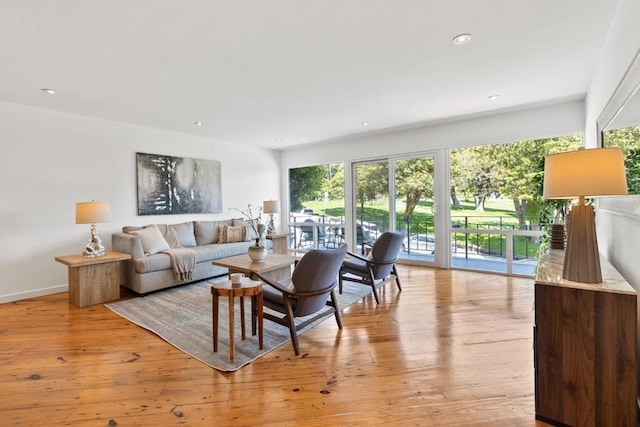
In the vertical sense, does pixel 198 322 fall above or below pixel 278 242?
below

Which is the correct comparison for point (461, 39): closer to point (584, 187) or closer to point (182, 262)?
point (584, 187)

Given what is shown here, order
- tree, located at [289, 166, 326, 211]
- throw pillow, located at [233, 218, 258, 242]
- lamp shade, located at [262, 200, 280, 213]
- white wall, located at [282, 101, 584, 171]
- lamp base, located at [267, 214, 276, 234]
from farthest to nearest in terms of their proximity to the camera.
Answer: tree, located at [289, 166, 326, 211]
lamp base, located at [267, 214, 276, 234]
lamp shade, located at [262, 200, 280, 213]
throw pillow, located at [233, 218, 258, 242]
white wall, located at [282, 101, 584, 171]

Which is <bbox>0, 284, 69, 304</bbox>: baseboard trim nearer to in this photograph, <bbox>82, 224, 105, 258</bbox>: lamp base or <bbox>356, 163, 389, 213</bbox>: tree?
<bbox>82, 224, 105, 258</bbox>: lamp base

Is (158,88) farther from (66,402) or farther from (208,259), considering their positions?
(66,402)

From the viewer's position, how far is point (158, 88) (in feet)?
11.1

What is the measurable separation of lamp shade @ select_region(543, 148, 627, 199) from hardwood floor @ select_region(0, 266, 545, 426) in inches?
50.1

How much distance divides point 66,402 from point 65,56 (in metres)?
2.72

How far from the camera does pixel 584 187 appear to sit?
1566 millimetres

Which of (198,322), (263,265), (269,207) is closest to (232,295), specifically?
(198,322)

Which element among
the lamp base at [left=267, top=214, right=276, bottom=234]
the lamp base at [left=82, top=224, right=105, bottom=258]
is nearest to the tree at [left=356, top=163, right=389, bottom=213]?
the lamp base at [left=267, top=214, right=276, bottom=234]

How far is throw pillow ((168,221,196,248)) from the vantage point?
16.5ft

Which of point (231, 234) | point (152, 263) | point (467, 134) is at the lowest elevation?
point (152, 263)

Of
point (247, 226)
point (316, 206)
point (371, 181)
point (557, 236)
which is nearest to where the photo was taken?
point (557, 236)

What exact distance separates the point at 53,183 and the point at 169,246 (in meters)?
1.69
